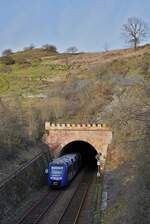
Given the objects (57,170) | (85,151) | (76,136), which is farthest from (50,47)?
(57,170)

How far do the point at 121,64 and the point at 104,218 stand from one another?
56.4m

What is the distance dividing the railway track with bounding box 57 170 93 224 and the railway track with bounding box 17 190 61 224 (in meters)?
1.44

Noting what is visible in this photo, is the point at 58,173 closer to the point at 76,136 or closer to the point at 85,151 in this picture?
the point at 76,136

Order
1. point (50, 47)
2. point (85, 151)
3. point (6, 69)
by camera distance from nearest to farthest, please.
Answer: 1. point (85, 151)
2. point (6, 69)
3. point (50, 47)

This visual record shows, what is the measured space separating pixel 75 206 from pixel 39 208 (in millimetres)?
2889

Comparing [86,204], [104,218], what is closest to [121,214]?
[104,218]

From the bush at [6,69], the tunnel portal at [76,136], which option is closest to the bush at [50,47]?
the bush at [6,69]

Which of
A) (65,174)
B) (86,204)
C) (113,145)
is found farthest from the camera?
(113,145)

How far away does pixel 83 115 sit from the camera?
169 ft

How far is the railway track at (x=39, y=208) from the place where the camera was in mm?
22836

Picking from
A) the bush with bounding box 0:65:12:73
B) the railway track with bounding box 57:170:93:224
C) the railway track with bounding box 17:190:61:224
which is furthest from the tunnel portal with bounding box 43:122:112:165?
the bush with bounding box 0:65:12:73

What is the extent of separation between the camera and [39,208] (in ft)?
85.4

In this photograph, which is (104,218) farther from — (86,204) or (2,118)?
(2,118)

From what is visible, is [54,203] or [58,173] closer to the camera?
[54,203]
